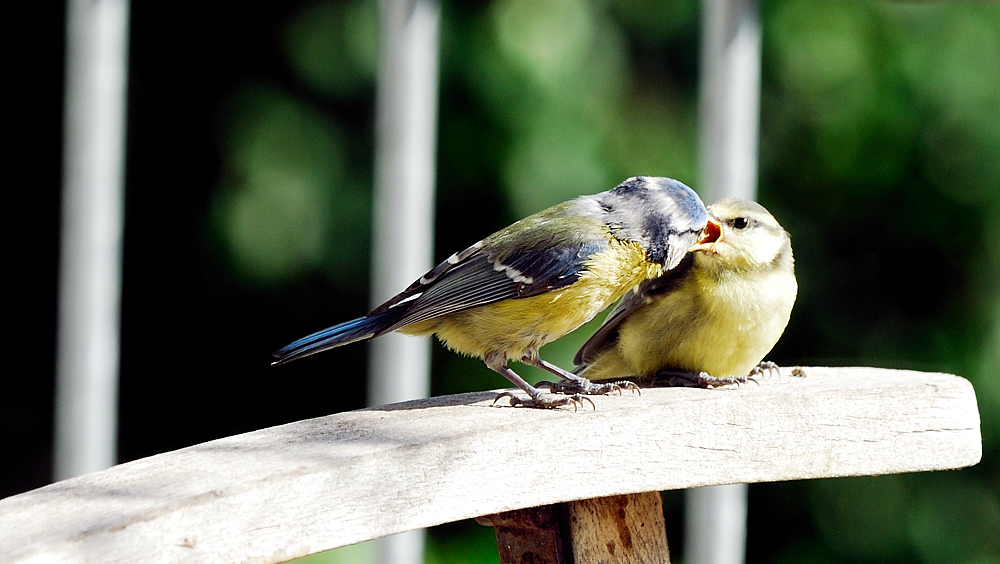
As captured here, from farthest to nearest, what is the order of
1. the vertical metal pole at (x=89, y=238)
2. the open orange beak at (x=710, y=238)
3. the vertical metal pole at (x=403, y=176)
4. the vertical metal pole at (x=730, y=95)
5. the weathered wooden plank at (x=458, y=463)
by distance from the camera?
the vertical metal pole at (x=89, y=238) < the vertical metal pole at (x=403, y=176) < the vertical metal pole at (x=730, y=95) < the open orange beak at (x=710, y=238) < the weathered wooden plank at (x=458, y=463)

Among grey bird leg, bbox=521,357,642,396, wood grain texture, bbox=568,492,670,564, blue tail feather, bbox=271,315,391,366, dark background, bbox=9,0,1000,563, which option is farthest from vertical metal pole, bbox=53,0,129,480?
wood grain texture, bbox=568,492,670,564

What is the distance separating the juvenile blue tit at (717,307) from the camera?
2477 mm

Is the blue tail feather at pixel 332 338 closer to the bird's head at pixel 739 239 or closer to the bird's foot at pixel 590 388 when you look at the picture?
the bird's foot at pixel 590 388

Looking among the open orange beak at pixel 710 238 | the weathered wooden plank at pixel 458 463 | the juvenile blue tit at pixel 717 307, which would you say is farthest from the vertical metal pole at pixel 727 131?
the weathered wooden plank at pixel 458 463

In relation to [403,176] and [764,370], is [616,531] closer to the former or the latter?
[764,370]

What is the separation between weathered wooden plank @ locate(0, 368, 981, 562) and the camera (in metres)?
1.37

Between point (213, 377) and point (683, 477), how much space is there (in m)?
2.98

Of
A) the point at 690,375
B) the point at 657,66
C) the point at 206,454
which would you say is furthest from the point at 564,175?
the point at 206,454

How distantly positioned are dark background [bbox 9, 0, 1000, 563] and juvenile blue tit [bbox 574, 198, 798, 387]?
4.32ft

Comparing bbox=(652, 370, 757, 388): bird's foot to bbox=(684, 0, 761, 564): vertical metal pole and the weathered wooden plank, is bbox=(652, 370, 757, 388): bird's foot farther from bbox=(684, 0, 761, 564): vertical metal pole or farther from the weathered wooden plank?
bbox=(684, 0, 761, 564): vertical metal pole

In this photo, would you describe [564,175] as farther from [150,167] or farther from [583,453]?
[583,453]

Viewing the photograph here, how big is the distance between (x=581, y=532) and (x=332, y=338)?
0.63 meters

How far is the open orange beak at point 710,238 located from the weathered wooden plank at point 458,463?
36 cm

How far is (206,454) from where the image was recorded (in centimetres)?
166
